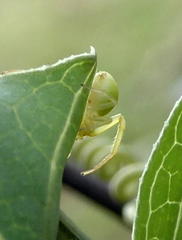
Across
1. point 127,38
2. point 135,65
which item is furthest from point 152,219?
point 127,38

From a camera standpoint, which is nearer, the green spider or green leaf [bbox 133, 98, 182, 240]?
green leaf [bbox 133, 98, 182, 240]

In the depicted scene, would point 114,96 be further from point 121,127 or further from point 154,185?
point 154,185

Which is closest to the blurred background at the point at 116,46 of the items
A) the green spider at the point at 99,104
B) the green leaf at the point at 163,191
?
the green spider at the point at 99,104

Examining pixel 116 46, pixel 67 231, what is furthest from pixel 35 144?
pixel 116 46

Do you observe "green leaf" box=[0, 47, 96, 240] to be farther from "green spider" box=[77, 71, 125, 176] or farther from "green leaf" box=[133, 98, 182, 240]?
"green spider" box=[77, 71, 125, 176]

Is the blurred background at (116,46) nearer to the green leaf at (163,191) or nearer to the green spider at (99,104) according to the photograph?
the green spider at (99,104)

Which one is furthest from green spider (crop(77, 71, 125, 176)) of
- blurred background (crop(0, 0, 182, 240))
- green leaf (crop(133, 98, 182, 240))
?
blurred background (crop(0, 0, 182, 240))
